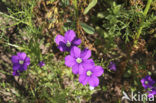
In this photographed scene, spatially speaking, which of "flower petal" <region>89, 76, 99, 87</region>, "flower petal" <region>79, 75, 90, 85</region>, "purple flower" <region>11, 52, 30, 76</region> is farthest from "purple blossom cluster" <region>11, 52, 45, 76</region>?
"flower petal" <region>89, 76, 99, 87</region>

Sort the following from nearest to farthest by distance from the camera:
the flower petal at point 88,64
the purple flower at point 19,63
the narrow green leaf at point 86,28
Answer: the flower petal at point 88,64, the purple flower at point 19,63, the narrow green leaf at point 86,28

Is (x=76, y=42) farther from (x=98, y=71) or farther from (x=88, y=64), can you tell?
(x=98, y=71)

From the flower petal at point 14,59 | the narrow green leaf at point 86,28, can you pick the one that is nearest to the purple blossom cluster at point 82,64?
the narrow green leaf at point 86,28

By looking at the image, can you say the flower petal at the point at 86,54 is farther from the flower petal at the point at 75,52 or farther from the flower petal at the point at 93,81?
the flower petal at the point at 93,81

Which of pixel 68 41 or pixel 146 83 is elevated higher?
pixel 68 41

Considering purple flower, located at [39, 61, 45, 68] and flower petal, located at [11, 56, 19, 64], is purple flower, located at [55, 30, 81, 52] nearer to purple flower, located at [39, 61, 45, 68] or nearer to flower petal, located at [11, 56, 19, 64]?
purple flower, located at [39, 61, 45, 68]

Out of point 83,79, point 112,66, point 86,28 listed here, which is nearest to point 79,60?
point 83,79

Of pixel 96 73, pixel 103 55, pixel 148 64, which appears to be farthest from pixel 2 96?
pixel 148 64
